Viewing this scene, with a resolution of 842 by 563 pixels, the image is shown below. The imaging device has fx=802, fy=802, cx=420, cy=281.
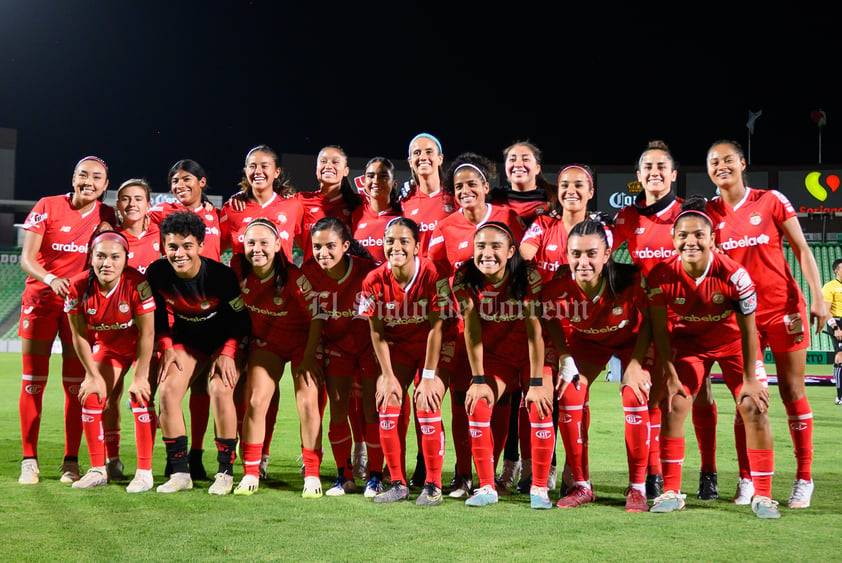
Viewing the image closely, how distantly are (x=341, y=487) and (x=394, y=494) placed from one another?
45 centimetres

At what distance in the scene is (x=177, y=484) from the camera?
5062 mm

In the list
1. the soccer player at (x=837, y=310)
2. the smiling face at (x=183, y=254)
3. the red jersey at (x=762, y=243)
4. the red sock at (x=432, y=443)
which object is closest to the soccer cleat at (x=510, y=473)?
the red sock at (x=432, y=443)

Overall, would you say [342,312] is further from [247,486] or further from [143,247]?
[143,247]

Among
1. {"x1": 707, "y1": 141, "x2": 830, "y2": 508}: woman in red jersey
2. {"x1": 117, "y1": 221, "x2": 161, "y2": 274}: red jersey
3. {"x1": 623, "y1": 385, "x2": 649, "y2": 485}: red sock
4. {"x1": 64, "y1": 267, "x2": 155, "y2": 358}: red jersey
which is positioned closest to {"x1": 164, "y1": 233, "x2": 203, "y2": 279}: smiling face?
{"x1": 64, "y1": 267, "x2": 155, "y2": 358}: red jersey

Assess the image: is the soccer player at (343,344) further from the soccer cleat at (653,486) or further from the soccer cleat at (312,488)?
the soccer cleat at (653,486)

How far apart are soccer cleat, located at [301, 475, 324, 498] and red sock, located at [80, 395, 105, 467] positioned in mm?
1440

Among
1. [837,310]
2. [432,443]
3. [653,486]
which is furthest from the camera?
[837,310]

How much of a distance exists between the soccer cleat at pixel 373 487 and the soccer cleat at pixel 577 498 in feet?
3.69

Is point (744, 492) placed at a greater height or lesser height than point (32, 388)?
lesser

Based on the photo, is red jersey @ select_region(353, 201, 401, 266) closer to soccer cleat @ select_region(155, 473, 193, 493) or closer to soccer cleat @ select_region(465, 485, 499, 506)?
soccer cleat @ select_region(465, 485, 499, 506)

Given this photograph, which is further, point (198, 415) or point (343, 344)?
point (198, 415)

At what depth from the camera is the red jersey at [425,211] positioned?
19.2ft

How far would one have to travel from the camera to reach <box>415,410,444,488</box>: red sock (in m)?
4.84

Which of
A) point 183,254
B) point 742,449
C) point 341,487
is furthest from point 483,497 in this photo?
point 183,254
